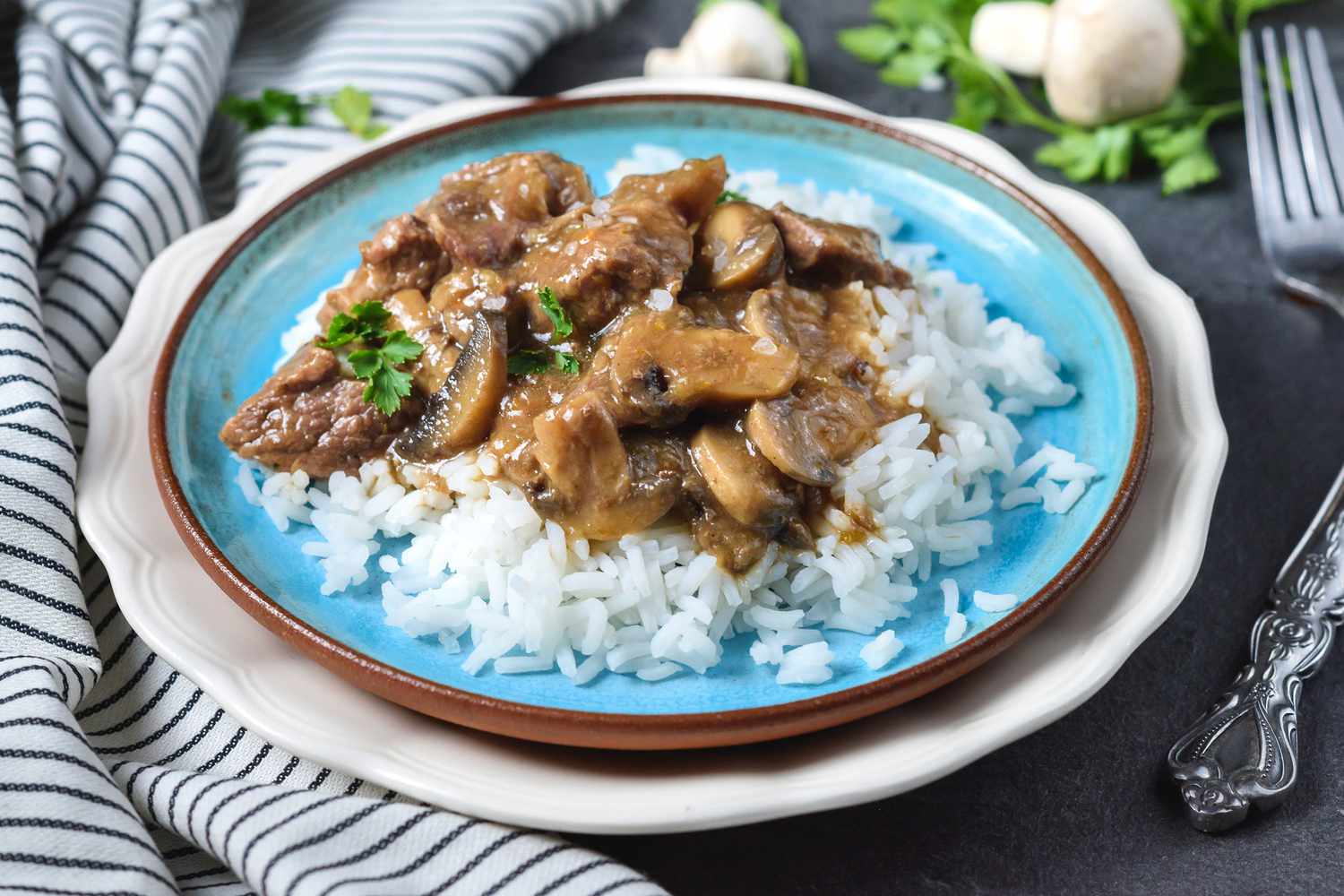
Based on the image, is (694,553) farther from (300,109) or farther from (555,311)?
(300,109)

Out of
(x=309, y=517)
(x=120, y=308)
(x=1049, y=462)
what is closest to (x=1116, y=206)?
(x=1049, y=462)

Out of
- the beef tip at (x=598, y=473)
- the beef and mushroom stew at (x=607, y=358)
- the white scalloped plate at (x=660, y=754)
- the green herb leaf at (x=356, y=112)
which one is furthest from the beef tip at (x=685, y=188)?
the green herb leaf at (x=356, y=112)

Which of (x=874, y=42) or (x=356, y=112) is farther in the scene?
(x=874, y=42)

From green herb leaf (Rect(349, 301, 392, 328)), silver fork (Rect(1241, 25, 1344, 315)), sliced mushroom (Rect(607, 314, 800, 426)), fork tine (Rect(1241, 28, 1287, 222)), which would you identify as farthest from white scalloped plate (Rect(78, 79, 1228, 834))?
fork tine (Rect(1241, 28, 1287, 222))

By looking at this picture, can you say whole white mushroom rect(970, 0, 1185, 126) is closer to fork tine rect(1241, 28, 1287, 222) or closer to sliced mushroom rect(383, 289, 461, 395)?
fork tine rect(1241, 28, 1287, 222)

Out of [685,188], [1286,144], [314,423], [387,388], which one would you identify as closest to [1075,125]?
[1286,144]

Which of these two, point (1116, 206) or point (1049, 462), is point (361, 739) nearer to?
point (1049, 462)

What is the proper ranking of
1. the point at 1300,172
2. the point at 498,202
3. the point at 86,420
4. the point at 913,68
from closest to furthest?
the point at 498,202 < the point at 86,420 < the point at 1300,172 < the point at 913,68
